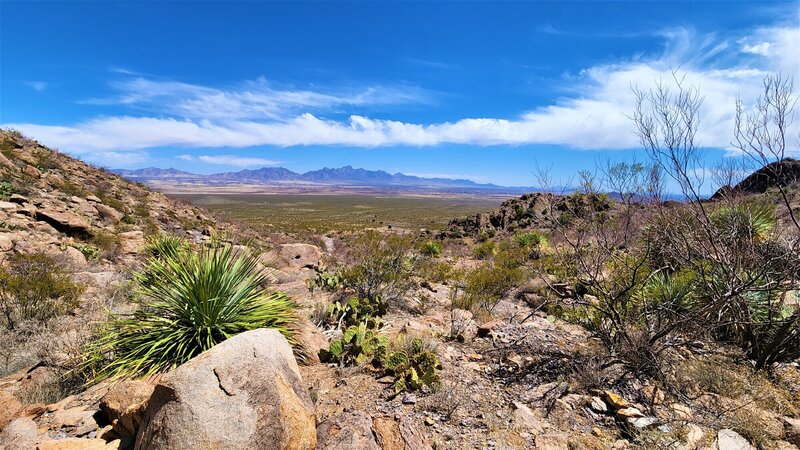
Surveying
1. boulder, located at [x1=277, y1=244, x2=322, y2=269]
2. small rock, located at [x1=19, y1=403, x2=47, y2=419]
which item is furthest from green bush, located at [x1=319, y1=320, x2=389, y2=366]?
boulder, located at [x1=277, y1=244, x2=322, y2=269]

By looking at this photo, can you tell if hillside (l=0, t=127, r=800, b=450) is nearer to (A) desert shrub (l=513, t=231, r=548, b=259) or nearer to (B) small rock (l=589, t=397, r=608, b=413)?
(B) small rock (l=589, t=397, r=608, b=413)

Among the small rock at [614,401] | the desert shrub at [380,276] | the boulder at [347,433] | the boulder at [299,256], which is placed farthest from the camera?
the boulder at [299,256]

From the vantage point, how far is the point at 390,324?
673cm

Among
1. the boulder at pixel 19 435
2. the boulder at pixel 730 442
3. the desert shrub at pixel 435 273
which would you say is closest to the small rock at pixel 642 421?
the boulder at pixel 730 442

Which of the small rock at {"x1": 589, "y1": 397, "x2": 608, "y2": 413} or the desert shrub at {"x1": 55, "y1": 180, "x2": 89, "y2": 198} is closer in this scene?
the small rock at {"x1": 589, "y1": 397, "x2": 608, "y2": 413}

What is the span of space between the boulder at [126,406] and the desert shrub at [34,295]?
401 centimetres

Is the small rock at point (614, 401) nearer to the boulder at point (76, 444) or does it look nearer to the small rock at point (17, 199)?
the boulder at point (76, 444)

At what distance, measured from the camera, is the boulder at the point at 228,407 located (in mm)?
2674

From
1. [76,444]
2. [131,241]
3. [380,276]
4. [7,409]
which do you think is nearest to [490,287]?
[380,276]

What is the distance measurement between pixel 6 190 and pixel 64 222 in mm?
2773

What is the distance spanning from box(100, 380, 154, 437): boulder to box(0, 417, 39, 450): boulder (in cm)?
48

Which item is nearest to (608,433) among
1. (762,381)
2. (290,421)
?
(762,381)

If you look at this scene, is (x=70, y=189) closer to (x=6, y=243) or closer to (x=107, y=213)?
(x=107, y=213)

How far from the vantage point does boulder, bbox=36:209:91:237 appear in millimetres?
11938
